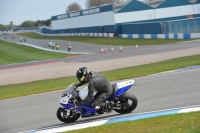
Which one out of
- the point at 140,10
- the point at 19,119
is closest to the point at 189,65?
the point at 19,119

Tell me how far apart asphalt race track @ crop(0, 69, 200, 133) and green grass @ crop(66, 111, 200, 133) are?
1822 mm

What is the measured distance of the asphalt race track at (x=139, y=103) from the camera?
11312 mm

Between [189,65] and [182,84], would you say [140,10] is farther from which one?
[182,84]

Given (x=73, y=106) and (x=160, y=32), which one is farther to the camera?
(x=160, y=32)

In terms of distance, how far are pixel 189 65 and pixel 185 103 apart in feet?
33.7

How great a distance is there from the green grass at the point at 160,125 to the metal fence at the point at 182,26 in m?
38.7

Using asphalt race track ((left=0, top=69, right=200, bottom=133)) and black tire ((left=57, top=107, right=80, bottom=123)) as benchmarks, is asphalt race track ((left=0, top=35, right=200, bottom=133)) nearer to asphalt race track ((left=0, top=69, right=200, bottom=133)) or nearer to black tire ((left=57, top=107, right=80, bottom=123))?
asphalt race track ((left=0, top=69, right=200, bottom=133))

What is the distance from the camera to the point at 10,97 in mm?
17453

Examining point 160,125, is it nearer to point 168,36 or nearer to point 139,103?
point 139,103

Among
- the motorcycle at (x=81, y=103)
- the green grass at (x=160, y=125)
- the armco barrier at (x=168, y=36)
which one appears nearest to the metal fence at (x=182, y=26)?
the armco barrier at (x=168, y=36)

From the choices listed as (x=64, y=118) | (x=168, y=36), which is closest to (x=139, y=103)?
(x=64, y=118)

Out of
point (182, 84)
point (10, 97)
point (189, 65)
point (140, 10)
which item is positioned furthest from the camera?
point (140, 10)

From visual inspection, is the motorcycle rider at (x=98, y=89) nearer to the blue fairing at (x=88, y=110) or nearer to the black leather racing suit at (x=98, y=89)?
the black leather racing suit at (x=98, y=89)

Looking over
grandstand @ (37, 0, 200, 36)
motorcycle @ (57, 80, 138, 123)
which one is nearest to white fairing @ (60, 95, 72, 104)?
motorcycle @ (57, 80, 138, 123)
